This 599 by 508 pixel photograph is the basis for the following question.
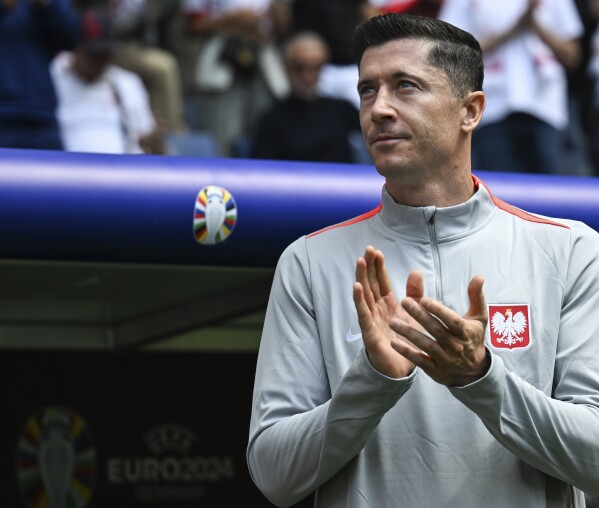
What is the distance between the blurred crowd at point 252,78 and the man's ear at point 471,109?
2359mm

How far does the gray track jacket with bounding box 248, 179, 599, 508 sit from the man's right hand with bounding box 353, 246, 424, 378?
26 millimetres

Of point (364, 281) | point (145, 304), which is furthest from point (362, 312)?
point (145, 304)

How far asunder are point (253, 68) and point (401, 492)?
5000 mm

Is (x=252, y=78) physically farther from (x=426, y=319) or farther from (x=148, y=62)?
(x=426, y=319)

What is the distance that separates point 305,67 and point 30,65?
1.83 m

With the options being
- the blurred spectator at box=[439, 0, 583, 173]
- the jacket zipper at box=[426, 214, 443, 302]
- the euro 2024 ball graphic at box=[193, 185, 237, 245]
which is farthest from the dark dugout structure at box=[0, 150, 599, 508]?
the blurred spectator at box=[439, 0, 583, 173]

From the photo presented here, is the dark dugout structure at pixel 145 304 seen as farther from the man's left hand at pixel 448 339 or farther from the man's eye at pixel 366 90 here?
the man's left hand at pixel 448 339

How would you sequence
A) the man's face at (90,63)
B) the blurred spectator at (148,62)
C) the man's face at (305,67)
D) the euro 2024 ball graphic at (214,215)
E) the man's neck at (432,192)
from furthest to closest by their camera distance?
1. the blurred spectator at (148,62)
2. the man's face at (305,67)
3. the man's face at (90,63)
4. the euro 2024 ball graphic at (214,215)
5. the man's neck at (432,192)

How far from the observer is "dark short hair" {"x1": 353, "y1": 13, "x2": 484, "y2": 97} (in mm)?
2355

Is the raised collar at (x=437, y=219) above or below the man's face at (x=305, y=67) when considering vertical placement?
below

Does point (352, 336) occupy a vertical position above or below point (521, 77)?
below

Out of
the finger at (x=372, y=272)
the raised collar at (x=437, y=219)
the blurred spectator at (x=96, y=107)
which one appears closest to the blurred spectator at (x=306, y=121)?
the blurred spectator at (x=96, y=107)

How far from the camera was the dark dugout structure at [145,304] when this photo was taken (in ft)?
10.2

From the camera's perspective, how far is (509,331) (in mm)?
2191
